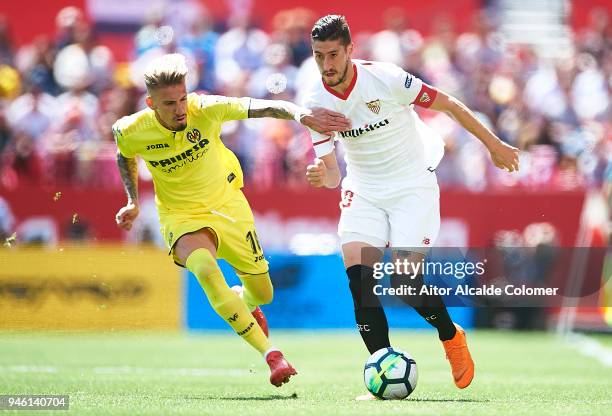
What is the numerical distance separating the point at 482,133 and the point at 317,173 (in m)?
1.31

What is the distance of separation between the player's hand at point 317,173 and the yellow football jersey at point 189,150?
788 mm

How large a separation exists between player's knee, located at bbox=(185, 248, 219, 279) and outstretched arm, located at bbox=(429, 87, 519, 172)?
2.06m

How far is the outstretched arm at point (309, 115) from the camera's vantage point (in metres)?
8.50

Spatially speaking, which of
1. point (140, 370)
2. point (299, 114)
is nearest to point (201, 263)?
point (299, 114)

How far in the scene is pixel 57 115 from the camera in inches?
709

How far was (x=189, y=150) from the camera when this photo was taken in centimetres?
911

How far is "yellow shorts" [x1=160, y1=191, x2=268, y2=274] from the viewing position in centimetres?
922

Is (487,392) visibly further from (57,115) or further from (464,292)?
(57,115)

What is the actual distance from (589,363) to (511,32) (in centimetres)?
1138

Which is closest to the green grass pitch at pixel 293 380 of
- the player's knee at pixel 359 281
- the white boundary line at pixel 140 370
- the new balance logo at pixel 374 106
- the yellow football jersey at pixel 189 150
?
the white boundary line at pixel 140 370

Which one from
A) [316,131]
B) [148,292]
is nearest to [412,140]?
[316,131]

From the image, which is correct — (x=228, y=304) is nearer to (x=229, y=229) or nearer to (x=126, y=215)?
(x=229, y=229)

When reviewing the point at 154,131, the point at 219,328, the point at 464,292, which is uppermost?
the point at 154,131

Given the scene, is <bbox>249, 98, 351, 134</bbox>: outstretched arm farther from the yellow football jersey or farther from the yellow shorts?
the yellow shorts
